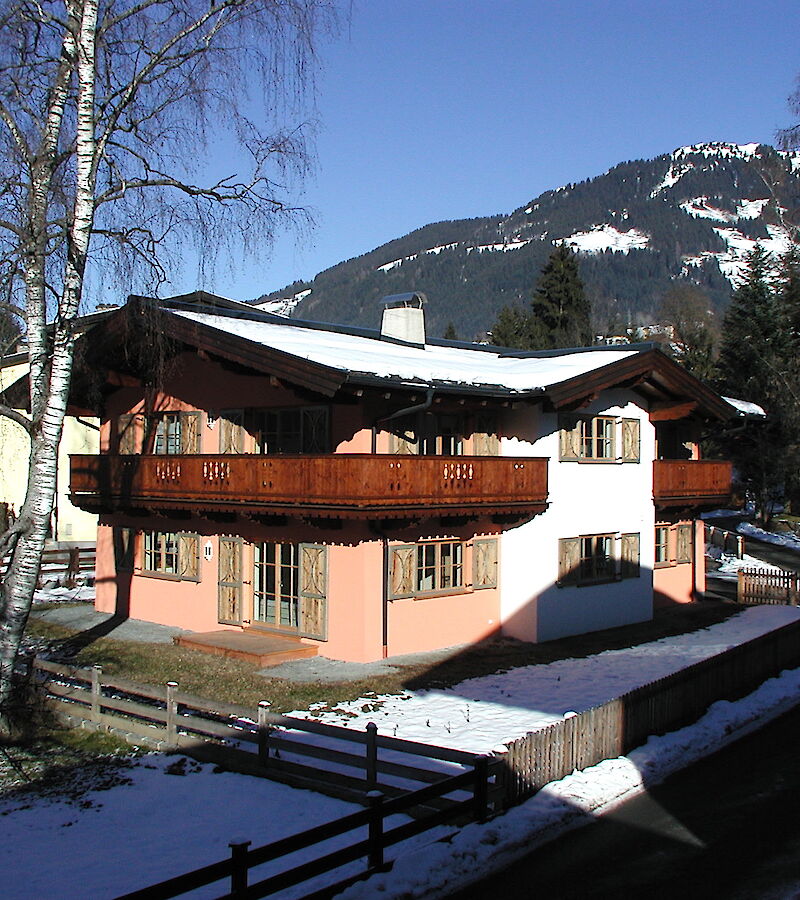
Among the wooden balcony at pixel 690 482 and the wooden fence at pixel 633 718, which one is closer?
the wooden fence at pixel 633 718

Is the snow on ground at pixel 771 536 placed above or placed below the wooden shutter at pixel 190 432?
below

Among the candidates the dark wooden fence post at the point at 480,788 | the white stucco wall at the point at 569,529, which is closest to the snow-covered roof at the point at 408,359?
the white stucco wall at the point at 569,529

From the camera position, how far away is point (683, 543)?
2991cm

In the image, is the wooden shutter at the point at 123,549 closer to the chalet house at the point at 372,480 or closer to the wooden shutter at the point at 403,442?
the chalet house at the point at 372,480

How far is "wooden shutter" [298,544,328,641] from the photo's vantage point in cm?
2078

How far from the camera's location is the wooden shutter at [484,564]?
2272 centimetres

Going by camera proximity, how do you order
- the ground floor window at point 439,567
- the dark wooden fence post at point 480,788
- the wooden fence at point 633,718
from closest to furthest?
the dark wooden fence post at point 480,788 → the wooden fence at point 633,718 → the ground floor window at point 439,567

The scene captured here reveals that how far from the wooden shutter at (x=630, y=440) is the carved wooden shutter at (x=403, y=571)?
7.31 meters

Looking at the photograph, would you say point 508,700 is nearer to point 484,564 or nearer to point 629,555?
point 484,564

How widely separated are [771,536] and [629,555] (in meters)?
22.1

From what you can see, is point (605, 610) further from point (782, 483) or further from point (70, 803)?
point (782, 483)

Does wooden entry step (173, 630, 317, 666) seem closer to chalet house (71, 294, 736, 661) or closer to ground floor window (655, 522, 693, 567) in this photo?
chalet house (71, 294, 736, 661)

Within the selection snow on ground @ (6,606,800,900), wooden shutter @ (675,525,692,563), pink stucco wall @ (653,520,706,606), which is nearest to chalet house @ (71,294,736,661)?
pink stucco wall @ (653,520,706,606)

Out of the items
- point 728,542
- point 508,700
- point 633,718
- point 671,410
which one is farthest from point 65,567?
point 728,542
